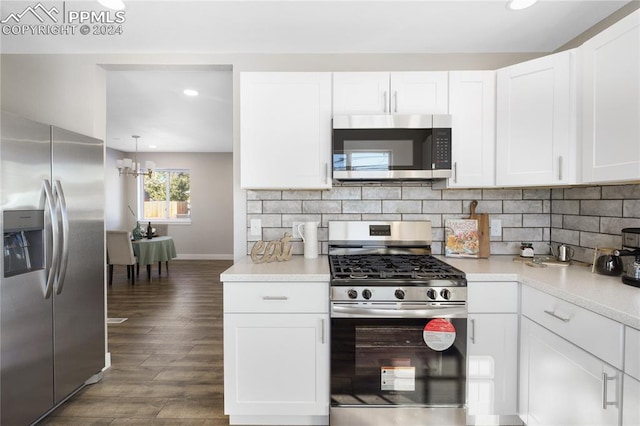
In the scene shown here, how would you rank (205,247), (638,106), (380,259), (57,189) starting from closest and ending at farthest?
(638,106)
(57,189)
(380,259)
(205,247)

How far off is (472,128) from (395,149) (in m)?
0.53

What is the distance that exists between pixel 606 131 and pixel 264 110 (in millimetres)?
1850

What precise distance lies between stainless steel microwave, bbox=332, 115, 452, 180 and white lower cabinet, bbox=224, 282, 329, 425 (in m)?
0.79

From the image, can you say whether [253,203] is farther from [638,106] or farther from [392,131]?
[638,106]

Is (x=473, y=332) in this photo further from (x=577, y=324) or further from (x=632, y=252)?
(x=632, y=252)

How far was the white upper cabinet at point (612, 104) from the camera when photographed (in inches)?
56.2

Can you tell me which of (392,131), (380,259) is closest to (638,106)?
(392,131)

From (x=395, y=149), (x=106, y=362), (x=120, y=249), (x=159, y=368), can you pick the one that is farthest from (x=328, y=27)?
(x=120, y=249)

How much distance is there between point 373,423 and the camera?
5.72ft

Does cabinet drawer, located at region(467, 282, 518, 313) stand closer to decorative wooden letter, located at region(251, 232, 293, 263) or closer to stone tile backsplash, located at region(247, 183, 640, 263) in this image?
stone tile backsplash, located at region(247, 183, 640, 263)

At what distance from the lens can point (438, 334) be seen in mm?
1722

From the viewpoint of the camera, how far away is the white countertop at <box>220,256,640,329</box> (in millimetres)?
1250

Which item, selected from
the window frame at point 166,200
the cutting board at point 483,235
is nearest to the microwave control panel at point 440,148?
the cutting board at point 483,235

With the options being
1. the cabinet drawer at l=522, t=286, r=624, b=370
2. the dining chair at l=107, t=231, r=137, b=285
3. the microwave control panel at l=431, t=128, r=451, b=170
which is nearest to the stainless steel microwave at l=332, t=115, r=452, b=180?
the microwave control panel at l=431, t=128, r=451, b=170
